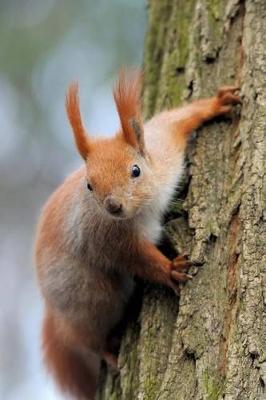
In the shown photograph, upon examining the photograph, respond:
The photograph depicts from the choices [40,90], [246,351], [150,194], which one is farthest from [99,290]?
[40,90]

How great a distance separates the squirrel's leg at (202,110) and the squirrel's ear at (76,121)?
450 mm

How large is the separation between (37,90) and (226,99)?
3.56m

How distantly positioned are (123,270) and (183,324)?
676 millimetres

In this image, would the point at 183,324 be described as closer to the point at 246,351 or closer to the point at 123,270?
the point at 246,351

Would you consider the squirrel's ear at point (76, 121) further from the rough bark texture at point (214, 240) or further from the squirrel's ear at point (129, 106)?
the rough bark texture at point (214, 240)

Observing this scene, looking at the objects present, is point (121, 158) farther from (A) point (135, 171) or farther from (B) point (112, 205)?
(B) point (112, 205)

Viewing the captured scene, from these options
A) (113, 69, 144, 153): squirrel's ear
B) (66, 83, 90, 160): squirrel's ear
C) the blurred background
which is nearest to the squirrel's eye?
(113, 69, 144, 153): squirrel's ear

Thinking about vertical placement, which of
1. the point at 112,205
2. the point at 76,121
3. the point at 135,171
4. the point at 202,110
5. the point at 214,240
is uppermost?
the point at 76,121

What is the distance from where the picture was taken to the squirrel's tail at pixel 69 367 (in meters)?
3.85

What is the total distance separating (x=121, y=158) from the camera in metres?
3.20

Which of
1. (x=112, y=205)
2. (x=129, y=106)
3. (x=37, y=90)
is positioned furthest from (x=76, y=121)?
(x=37, y=90)

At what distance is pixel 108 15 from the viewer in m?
6.62

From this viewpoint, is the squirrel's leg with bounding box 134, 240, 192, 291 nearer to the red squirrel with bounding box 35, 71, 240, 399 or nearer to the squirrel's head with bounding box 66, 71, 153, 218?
the red squirrel with bounding box 35, 71, 240, 399

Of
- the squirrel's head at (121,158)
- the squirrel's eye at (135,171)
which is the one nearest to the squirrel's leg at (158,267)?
the squirrel's head at (121,158)
